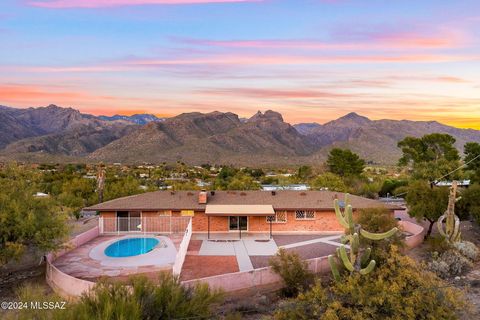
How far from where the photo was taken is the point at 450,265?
23.1 meters

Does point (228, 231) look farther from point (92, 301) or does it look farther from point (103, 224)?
point (92, 301)

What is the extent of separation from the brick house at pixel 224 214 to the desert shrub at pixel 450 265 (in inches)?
262

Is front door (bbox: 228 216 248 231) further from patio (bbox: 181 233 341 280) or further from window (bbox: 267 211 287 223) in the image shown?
window (bbox: 267 211 287 223)

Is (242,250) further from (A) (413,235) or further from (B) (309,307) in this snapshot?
(A) (413,235)

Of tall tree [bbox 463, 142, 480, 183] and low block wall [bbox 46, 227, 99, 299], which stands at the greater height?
tall tree [bbox 463, 142, 480, 183]

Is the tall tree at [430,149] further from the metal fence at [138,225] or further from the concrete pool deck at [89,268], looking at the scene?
the concrete pool deck at [89,268]

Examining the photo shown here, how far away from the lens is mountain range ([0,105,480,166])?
129 m

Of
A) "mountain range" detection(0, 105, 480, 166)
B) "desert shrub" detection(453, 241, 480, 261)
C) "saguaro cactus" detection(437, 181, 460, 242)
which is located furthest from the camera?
"mountain range" detection(0, 105, 480, 166)

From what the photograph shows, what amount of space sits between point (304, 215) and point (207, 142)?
10727cm

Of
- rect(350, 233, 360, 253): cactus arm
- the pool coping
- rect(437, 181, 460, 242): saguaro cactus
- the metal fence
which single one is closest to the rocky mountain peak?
the metal fence

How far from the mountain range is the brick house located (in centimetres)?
9025

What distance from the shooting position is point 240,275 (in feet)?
62.1

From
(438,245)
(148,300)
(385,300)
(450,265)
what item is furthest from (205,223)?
(385,300)

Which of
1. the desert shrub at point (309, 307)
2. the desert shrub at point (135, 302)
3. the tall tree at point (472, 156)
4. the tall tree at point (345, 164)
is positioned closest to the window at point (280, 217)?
the desert shrub at point (309, 307)
